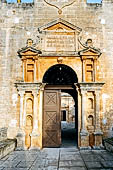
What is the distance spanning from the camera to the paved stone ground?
17.7 feet

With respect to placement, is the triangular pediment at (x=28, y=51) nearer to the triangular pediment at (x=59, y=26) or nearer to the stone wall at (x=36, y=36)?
the stone wall at (x=36, y=36)

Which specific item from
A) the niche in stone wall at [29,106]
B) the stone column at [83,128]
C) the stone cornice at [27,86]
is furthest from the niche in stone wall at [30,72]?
the stone column at [83,128]

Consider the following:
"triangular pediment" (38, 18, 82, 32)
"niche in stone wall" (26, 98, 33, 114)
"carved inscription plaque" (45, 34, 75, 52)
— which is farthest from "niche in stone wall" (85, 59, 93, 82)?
"niche in stone wall" (26, 98, 33, 114)

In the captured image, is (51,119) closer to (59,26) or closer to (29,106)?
(29,106)

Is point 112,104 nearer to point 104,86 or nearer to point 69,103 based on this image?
point 104,86

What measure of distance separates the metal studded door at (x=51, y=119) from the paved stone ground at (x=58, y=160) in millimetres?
610

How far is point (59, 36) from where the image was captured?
8594mm

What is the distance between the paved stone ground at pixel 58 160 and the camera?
5406mm

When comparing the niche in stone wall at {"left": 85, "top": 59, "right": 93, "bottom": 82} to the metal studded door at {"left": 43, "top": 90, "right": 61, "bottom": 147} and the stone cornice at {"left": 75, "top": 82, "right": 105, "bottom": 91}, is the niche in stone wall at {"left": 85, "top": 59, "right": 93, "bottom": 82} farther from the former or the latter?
the metal studded door at {"left": 43, "top": 90, "right": 61, "bottom": 147}

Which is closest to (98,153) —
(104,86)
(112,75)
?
(104,86)

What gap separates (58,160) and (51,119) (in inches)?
95.5

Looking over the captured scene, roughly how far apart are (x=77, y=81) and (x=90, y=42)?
1.80m

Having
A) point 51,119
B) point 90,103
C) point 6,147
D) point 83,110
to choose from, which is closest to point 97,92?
point 90,103

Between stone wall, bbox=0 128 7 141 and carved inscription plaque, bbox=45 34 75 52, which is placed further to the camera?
carved inscription plaque, bbox=45 34 75 52
